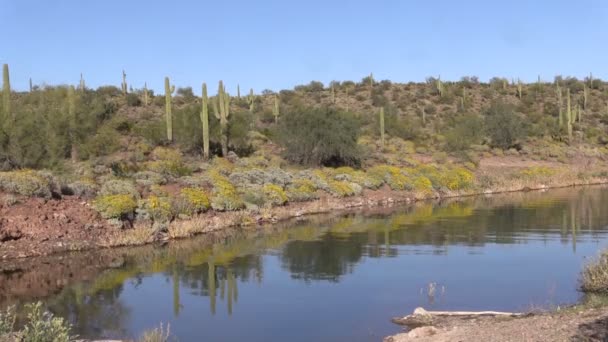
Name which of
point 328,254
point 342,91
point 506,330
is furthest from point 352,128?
point 342,91

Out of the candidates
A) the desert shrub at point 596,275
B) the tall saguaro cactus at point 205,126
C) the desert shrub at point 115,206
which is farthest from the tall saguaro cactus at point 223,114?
the desert shrub at point 596,275

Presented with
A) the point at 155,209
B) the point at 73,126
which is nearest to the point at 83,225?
the point at 155,209

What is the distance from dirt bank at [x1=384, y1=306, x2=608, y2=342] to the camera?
31.4ft

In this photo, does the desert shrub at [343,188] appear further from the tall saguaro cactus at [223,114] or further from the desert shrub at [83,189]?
the desert shrub at [83,189]

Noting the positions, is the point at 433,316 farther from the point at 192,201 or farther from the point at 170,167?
the point at 170,167

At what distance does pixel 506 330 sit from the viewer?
10.5 meters

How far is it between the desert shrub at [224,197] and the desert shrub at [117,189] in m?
3.13

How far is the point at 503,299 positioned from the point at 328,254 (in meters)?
6.91

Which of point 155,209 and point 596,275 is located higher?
point 155,209

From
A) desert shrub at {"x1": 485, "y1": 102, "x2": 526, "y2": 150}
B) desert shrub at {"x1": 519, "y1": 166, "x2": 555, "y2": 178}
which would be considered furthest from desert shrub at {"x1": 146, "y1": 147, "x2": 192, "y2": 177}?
desert shrub at {"x1": 485, "y1": 102, "x2": 526, "y2": 150}

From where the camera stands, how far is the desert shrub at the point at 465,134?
2100 inches

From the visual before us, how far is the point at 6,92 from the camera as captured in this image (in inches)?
1292

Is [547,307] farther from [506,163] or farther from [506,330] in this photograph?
[506,163]

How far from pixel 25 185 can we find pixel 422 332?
1607cm
